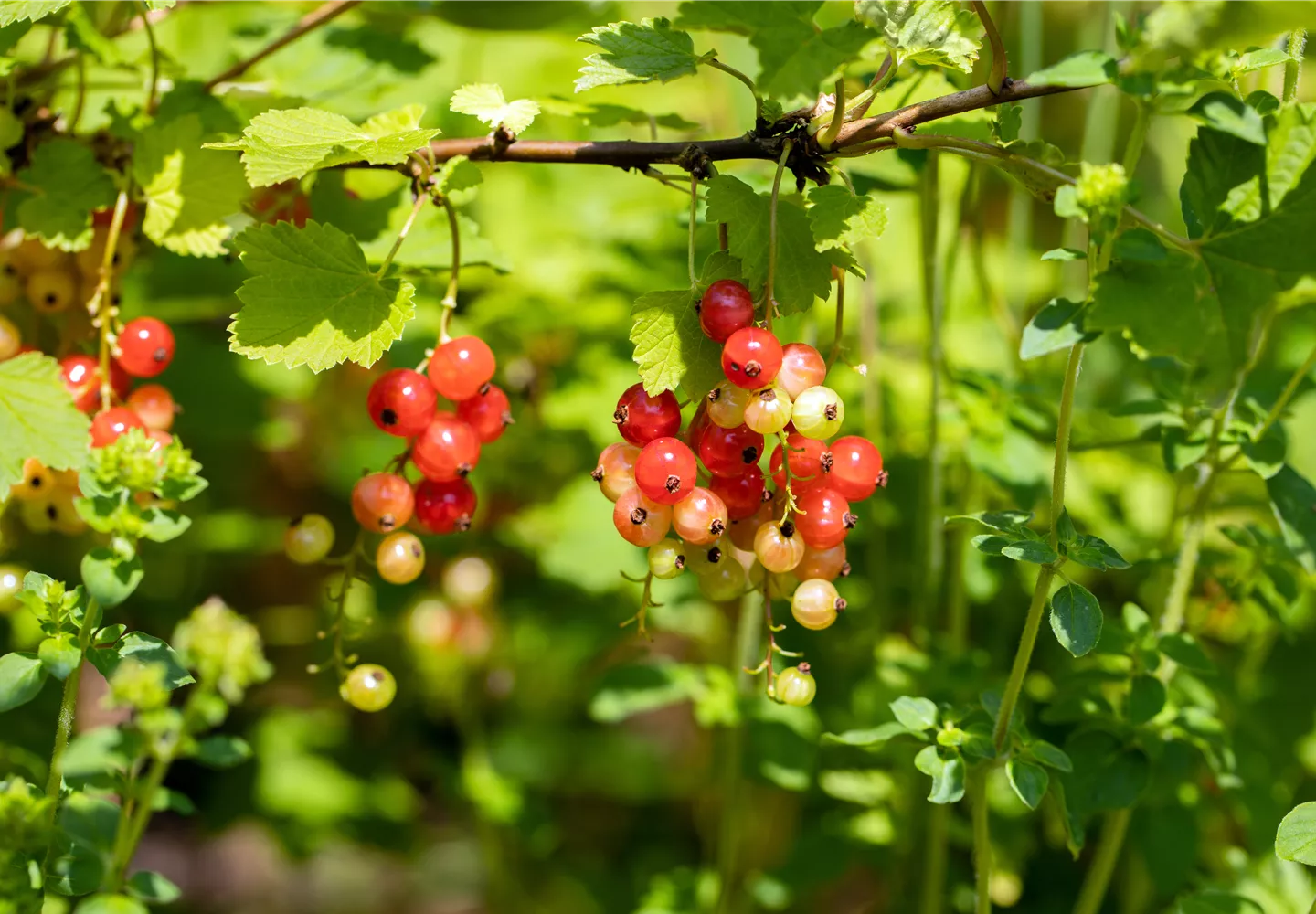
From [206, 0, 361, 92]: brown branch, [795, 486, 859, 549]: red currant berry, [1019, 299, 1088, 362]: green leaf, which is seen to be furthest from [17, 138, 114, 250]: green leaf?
[1019, 299, 1088, 362]: green leaf

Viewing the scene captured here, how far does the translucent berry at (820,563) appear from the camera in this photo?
803 mm

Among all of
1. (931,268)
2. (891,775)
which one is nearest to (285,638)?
(891,775)

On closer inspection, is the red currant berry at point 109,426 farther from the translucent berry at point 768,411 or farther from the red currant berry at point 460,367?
the translucent berry at point 768,411

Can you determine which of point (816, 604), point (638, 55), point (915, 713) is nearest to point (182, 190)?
point (638, 55)

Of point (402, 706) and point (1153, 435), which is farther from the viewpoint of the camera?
point (402, 706)

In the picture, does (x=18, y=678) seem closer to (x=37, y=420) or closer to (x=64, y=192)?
(x=37, y=420)

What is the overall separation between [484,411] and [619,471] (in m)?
0.15

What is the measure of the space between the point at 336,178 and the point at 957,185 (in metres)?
0.73

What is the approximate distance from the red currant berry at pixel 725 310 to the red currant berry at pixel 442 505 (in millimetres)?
268

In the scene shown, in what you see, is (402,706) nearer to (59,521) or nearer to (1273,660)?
(59,521)

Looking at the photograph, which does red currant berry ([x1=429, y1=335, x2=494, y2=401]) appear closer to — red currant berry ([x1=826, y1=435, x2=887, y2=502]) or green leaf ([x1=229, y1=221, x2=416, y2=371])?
green leaf ([x1=229, y1=221, x2=416, y2=371])

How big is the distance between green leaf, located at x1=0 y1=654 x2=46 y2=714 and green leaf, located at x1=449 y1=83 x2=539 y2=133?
47 centimetres

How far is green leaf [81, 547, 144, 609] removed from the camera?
2.24 feet

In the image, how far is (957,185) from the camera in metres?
1.31
